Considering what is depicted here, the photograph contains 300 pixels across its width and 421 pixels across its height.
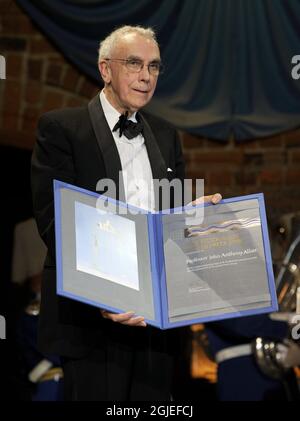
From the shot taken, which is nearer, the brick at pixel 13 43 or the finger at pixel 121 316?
the finger at pixel 121 316

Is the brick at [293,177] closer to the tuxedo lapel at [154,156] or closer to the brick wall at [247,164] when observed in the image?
the brick wall at [247,164]

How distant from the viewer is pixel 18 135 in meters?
4.35

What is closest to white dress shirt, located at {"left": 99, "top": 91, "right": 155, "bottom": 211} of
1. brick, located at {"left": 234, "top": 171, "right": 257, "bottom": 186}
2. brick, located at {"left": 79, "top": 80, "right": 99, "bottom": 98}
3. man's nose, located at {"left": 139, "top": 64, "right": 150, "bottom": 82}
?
man's nose, located at {"left": 139, "top": 64, "right": 150, "bottom": 82}

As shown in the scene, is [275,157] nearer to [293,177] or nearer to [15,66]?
[293,177]

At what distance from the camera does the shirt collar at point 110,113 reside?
257 cm

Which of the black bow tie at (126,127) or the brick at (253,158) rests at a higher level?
the brick at (253,158)

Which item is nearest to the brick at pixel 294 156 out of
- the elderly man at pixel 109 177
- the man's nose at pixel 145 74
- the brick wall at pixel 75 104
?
the brick wall at pixel 75 104

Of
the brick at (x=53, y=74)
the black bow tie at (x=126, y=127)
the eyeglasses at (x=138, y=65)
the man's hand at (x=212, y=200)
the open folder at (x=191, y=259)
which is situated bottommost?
the open folder at (x=191, y=259)

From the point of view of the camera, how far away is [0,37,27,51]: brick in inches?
169

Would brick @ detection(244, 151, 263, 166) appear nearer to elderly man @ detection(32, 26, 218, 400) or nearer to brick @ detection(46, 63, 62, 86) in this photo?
brick @ detection(46, 63, 62, 86)

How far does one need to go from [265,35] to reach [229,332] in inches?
58.0

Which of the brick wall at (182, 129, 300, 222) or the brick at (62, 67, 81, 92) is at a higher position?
the brick at (62, 67, 81, 92)

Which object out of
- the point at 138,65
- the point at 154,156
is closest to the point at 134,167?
the point at 154,156

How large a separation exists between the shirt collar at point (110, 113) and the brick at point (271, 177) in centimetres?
189
